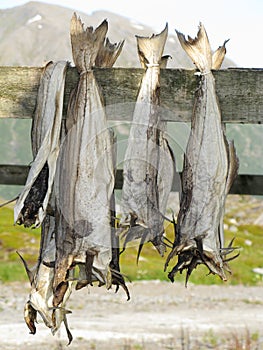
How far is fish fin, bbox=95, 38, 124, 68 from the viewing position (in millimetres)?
2443

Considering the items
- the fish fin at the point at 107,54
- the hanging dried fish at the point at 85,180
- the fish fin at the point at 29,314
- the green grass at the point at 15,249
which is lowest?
the green grass at the point at 15,249

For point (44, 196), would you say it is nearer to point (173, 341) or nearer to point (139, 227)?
point (139, 227)

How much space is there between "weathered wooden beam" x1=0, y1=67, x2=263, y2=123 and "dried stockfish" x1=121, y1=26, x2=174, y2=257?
47 mm

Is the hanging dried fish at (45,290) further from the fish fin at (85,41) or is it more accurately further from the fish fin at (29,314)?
the fish fin at (85,41)

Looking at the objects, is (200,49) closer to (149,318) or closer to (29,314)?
(29,314)

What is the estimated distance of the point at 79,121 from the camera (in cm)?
242

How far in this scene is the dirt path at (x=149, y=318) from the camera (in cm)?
1448

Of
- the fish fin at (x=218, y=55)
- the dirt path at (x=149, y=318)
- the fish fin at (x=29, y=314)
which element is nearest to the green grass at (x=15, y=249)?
the dirt path at (x=149, y=318)

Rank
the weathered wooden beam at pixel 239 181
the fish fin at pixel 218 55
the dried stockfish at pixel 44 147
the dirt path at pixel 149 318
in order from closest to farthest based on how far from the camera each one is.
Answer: the dried stockfish at pixel 44 147 < the fish fin at pixel 218 55 < the weathered wooden beam at pixel 239 181 < the dirt path at pixel 149 318

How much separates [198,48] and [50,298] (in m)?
1.06

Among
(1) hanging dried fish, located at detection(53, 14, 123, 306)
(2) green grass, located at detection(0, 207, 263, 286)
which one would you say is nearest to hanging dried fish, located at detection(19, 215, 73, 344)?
(1) hanging dried fish, located at detection(53, 14, 123, 306)

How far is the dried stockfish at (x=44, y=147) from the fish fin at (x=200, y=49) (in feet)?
1.45

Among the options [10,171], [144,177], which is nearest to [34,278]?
[144,177]

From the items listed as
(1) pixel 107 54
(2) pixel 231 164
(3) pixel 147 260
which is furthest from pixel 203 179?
(3) pixel 147 260
